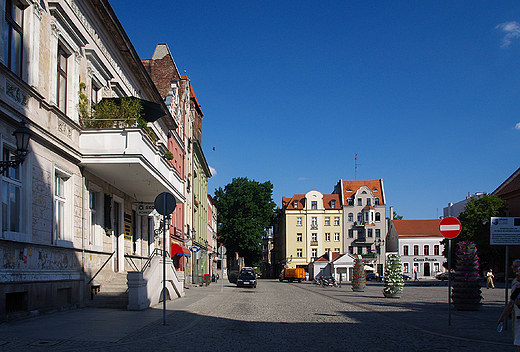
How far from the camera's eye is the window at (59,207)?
1378cm

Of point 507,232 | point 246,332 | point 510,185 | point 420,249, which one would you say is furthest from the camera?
point 420,249

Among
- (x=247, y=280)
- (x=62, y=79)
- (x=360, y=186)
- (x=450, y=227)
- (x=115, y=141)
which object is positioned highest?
(x=360, y=186)

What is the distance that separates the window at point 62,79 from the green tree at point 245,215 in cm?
6176

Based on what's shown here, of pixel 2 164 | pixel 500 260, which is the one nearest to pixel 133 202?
pixel 2 164

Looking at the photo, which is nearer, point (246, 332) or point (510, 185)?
point (246, 332)

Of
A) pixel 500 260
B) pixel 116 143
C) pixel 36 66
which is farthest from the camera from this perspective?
pixel 500 260

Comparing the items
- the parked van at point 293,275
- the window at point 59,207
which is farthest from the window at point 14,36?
the parked van at point 293,275

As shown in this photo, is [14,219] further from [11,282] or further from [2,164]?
[2,164]

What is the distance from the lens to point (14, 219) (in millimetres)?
11492

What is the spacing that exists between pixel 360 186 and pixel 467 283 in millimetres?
73924

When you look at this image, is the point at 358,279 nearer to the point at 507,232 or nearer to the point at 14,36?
the point at 507,232

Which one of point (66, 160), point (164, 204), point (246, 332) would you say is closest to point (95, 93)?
point (66, 160)

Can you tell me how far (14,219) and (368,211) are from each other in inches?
2978

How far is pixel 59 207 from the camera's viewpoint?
46.6ft
